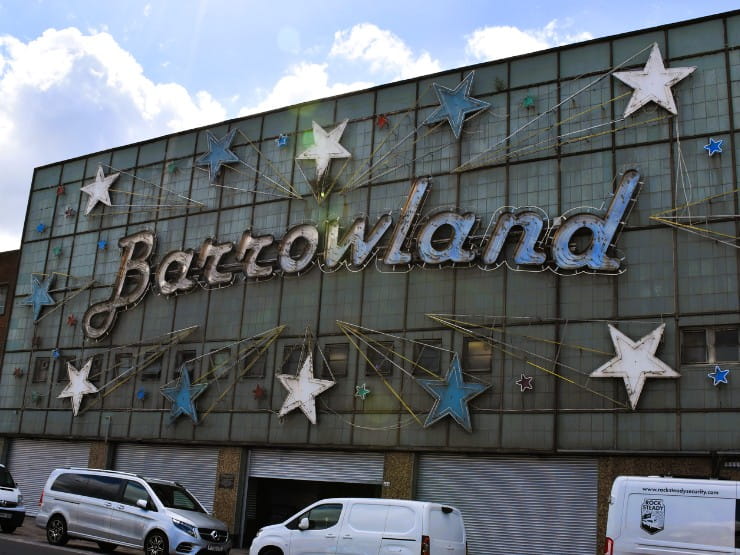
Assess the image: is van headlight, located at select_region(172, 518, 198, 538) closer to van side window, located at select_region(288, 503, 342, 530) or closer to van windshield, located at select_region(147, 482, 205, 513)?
van windshield, located at select_region(147, 482, 205, 513)

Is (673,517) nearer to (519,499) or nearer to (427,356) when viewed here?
(519,499)

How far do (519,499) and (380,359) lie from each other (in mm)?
5403

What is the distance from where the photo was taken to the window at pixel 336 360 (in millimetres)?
24766

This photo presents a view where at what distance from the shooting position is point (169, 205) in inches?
1188

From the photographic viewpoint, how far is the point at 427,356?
23375mm

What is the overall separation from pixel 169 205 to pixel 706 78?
1792 cm

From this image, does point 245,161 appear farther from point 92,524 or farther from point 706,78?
point 706,78

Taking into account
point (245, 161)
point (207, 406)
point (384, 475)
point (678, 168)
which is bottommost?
point (384, 475)

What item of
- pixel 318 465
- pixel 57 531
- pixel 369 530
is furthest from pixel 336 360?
pixel 57 531

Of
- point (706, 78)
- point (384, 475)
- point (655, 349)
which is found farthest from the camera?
point (384, 475)

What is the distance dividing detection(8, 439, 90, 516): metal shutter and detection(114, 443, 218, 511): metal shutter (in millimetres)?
1928

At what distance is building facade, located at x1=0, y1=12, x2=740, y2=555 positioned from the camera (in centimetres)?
2053

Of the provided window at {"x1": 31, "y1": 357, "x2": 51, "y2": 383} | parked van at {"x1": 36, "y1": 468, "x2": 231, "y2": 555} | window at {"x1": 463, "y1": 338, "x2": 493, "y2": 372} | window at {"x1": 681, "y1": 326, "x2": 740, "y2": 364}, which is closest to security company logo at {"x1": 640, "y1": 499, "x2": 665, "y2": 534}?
window at {"x1": 681, "y1": 326, "x2": 740, "y2": 364}

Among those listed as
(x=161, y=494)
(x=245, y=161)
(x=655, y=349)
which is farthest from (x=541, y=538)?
(x=245, y=161)
